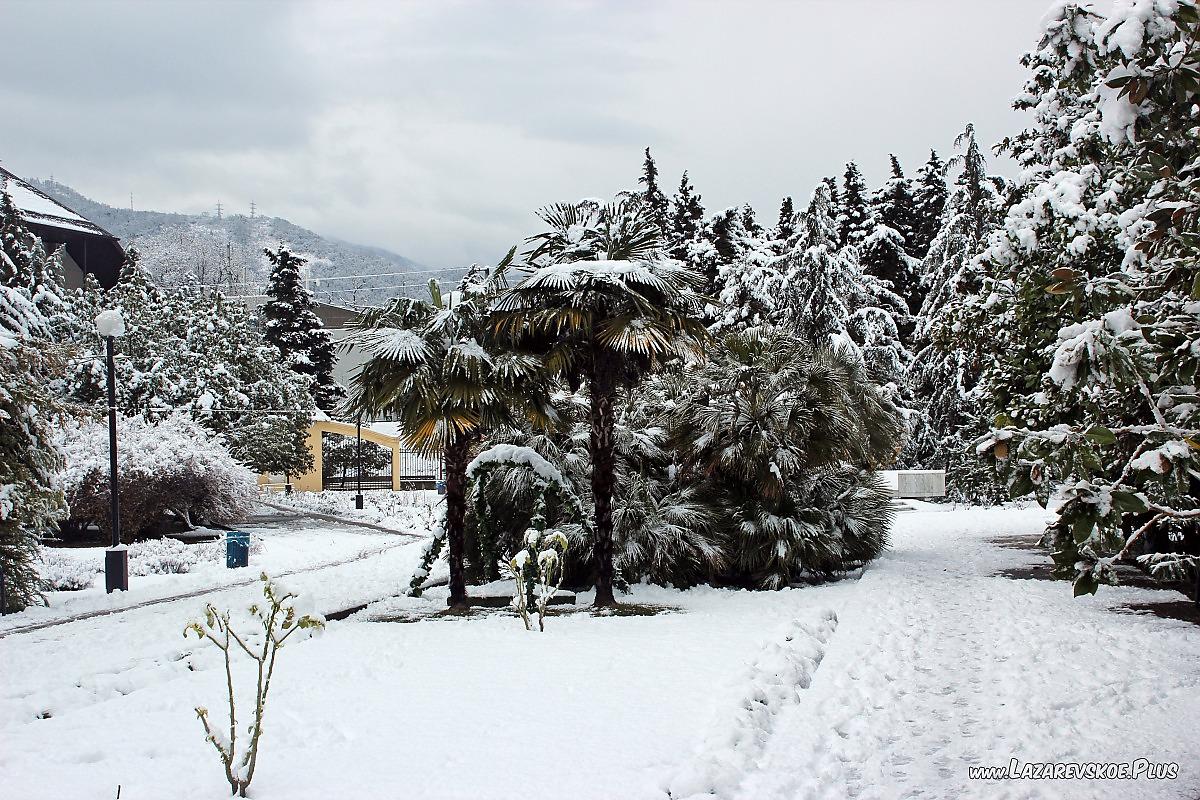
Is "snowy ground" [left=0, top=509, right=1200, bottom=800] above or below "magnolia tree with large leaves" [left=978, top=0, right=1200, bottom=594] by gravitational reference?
below

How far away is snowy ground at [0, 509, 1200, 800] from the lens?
535 centimetres

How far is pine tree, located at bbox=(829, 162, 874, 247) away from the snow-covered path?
113 ft

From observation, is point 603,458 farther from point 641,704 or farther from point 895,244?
point 895,244

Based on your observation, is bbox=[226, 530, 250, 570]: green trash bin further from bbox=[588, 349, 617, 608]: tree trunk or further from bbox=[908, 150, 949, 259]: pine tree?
bbox=[908, 150, 949, 259]: pine tree

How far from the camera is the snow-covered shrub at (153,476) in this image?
68.8ft

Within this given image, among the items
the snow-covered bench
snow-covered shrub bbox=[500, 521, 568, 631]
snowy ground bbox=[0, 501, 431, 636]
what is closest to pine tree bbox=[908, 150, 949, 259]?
the snow-covered bench

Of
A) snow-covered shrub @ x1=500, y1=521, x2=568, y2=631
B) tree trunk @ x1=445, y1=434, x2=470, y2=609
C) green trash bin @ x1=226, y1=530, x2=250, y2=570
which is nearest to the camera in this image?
snow-covered shrub @ x1=500, y1=521, x2=568, y2=631

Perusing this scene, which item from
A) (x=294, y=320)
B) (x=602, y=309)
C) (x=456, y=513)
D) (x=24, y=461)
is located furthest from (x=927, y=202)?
(x=24, y=461)

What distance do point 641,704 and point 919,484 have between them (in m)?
30.3

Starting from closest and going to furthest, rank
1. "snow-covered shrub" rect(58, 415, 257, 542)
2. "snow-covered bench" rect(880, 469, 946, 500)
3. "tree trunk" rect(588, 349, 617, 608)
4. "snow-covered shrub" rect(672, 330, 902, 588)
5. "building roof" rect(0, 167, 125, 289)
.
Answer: "tree trunk" rect(588, 349, 617, 608), "snow-covered shrub" rect(672, 330, 902, 588), "snow-covered shrub" rect(58, 415, 257, 542), "snow-covered bench" rect(880, 469, 946, 500), "building roof" rect(0, 167, 125, 289)

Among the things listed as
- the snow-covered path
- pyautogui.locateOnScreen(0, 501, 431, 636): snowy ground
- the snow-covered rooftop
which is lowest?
pyautogui.locateOnScreen(0, 501, 431, 636): snowy ground

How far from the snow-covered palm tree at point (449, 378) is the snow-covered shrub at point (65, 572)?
6.52 metres

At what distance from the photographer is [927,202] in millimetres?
47812

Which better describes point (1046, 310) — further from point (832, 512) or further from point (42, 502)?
point (42, 502)
